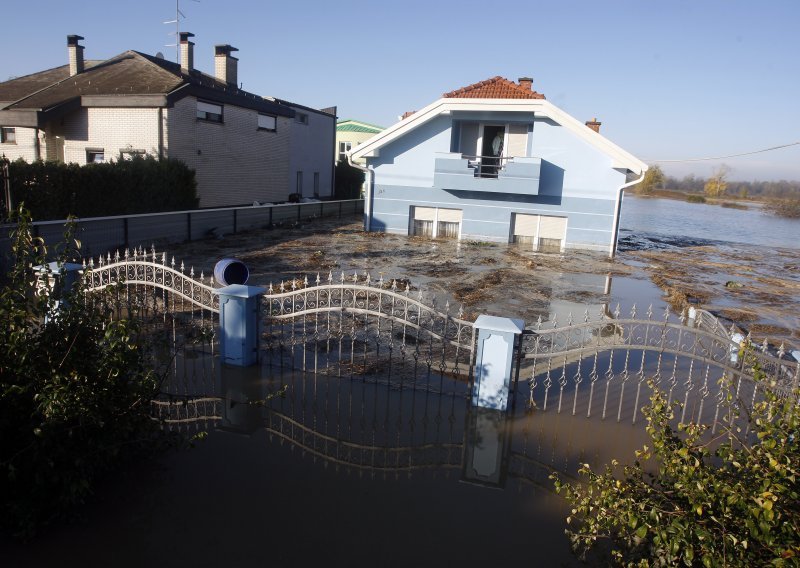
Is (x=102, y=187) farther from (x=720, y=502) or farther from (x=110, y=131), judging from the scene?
(x=720, y=502)

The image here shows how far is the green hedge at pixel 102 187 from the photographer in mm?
15195

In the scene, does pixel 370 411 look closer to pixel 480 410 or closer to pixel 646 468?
Result: pixel 480 410

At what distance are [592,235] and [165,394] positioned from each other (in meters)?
19.3

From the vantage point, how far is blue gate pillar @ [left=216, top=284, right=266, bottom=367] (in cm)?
774

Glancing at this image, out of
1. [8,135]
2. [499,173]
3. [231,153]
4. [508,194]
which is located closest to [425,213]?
[508,194]

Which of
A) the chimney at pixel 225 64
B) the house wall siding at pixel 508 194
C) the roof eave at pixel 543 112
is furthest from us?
the chimney at pixel 225 64

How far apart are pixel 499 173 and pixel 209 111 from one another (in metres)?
13.0

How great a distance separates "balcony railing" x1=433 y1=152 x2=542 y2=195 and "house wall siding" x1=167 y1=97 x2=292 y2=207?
1003 cm

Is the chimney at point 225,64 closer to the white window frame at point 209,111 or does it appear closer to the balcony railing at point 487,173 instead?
the white window frame at point 209,111

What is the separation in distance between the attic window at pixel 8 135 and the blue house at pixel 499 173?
14.4 metres

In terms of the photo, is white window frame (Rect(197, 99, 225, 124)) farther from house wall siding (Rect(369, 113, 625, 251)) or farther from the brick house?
house wall siding (Rect(369, 113, 625, 251))

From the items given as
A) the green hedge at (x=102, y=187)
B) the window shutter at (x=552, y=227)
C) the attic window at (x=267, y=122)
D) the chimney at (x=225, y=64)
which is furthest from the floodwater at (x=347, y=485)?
the chimney at (x=225, y=64)

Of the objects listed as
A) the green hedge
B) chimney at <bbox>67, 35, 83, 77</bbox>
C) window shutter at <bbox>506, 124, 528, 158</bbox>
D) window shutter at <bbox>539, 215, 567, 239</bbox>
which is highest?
chimney at <bbox>67, 35, 83, 77</bbox>

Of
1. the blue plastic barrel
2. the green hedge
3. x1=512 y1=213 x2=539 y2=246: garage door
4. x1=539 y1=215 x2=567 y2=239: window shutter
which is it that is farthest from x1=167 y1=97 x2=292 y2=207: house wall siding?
x1=539 y1=215 x2=567 y2=239: window shutter
